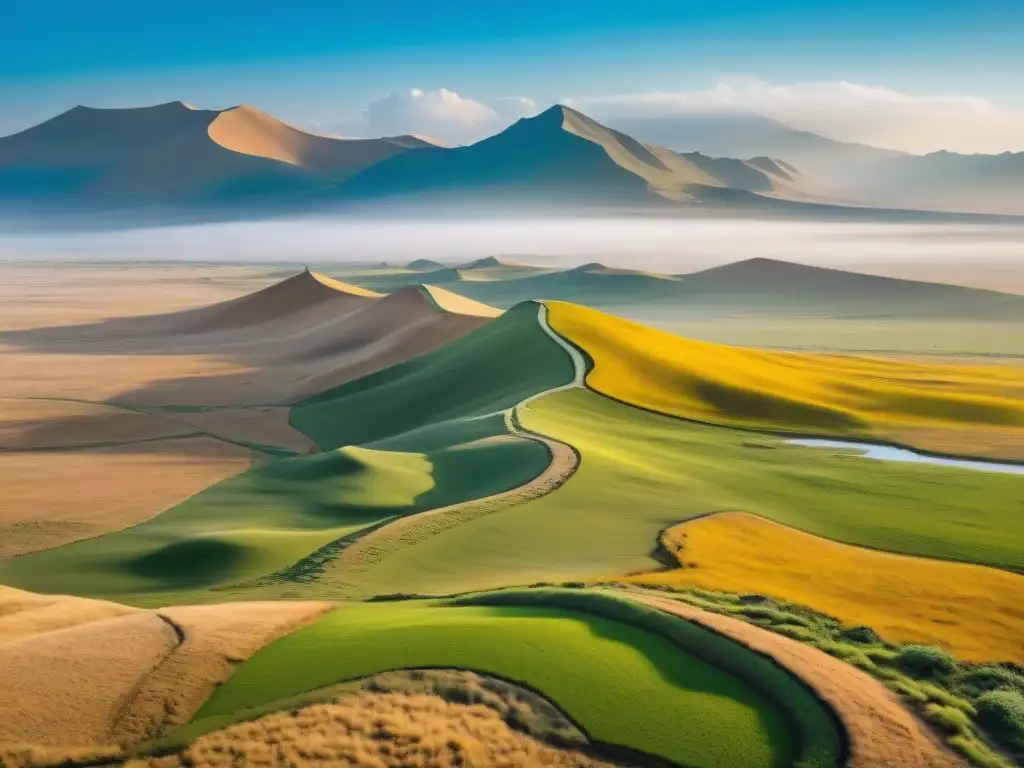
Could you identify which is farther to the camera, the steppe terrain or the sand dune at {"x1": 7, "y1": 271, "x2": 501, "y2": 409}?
the sand dune at {"x1": 7, "y1": 271, "x2": 501, "y2": 409}

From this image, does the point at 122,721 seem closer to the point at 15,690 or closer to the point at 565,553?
the point at 15,690

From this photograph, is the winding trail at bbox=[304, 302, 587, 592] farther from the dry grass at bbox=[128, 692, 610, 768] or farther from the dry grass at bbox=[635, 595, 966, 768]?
the dry grass at bbox=[128, 692, 610, 768]

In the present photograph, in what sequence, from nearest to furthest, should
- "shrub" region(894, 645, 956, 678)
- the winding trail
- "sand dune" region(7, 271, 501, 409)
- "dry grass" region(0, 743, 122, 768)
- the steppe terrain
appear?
1. "dry grass" region(0, 743, 122, 768)
2. the steppe terrain
3. "shrub" region(894, 645, 956, 678)
4. the winding trail
5. "sand dune" region(7, 271, 501, 409)

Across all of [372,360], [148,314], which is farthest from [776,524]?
[148,314]

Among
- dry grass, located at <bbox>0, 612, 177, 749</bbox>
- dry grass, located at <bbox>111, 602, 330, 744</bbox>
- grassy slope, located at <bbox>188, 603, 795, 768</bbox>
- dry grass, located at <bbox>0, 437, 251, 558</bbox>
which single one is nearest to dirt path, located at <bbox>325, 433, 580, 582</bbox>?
dry grass, located at <bbox>111, 602, 330, 744</bbox>

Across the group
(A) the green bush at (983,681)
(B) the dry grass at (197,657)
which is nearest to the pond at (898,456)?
(A) the green bush at (983,681)
